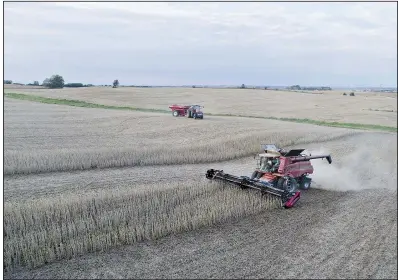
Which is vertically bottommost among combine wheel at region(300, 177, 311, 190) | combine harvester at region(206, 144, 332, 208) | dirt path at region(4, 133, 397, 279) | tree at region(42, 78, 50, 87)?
dirt path at region(4, 133, 397, 279)

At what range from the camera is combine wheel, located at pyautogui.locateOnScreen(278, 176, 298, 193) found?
8500mm

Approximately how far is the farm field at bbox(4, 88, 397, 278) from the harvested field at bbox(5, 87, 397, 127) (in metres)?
0.07

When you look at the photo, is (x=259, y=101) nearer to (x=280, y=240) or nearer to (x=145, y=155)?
(x=145, y=155)

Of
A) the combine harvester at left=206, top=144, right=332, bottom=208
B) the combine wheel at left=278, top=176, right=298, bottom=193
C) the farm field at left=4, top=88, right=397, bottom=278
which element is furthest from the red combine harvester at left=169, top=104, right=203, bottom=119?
the combine wheel at left=278, top=176, right=298, bottom=193

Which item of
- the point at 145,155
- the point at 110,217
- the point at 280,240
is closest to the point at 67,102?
the point at 145,155

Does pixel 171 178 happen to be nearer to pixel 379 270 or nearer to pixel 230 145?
pixel 230 145

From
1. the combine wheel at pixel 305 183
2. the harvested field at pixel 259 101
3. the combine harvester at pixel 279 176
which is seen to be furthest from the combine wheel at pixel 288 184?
the harvested field at pixel 259 101

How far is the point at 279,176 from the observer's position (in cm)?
860

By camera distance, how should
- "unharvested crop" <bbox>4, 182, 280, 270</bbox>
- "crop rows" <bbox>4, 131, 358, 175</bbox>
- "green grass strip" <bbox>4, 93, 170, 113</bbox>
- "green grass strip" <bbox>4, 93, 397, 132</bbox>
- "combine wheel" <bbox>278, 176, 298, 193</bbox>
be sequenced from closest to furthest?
"unharvested crop" <bbox>4, 182, 280, 270</bbox> → "green grass strip" <bbox>4, 93, 170, 113</bbox> → "green grass strip" <bbox>4, 93, 397, 132</bbox> → "combine wheel" <bbox>278, 176, 298, 193</bbox> → "crop rows" <bbox>4, 131, 358, 175</bbox>

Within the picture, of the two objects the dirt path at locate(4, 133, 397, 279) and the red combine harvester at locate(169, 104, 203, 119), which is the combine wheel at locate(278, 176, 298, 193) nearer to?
the dirt path at locate(4, 133, 397, 279)

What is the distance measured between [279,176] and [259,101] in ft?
15.8

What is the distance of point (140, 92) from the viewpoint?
10492mm

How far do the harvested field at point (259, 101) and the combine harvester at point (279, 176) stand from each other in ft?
6.92

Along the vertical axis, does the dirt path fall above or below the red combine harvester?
below
